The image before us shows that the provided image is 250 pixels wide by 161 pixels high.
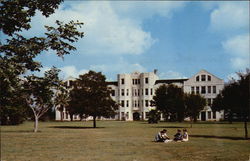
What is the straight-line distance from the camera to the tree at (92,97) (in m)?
53.4

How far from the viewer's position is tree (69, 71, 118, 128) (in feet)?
175

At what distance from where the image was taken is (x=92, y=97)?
177 feet

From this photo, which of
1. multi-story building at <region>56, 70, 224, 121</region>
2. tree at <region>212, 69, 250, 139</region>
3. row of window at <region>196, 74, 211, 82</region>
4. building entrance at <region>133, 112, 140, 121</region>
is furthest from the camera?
building entrance at <region>133, 112, 140, 121</region>

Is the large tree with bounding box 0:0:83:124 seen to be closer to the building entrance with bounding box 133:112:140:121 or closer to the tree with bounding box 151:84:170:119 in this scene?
the tree with bounding box 151:84:170:119

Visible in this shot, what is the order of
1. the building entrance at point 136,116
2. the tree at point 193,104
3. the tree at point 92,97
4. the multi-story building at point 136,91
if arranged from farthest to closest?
the building entrance at point 136,116, the multi-story building at point 136,91, the tree at point 193,104, the tree at point 92,97

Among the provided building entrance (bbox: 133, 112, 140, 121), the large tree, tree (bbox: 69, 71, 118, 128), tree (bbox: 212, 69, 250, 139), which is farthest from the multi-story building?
the large tree

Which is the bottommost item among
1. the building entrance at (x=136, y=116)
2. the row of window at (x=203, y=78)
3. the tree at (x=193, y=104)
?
the building entrance at (x=136, y=116)

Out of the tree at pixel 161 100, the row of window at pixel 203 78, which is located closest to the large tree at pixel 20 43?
the tree at pixel 161 100

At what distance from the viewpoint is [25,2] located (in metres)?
12.0

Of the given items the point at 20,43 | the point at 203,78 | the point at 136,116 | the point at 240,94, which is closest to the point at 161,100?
the point at 203,78

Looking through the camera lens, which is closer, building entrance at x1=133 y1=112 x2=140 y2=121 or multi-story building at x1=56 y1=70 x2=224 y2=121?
multi-story building at x1=56 y1=70 x2=224 y2=121

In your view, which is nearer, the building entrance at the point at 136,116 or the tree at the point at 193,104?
the tree at the point at 193,104

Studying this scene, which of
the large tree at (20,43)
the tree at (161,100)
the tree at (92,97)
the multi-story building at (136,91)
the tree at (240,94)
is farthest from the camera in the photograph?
the multi-story building at (136,91)

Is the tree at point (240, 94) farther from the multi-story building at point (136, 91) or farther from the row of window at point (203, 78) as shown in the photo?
the multi-story building at point (136, 91)
